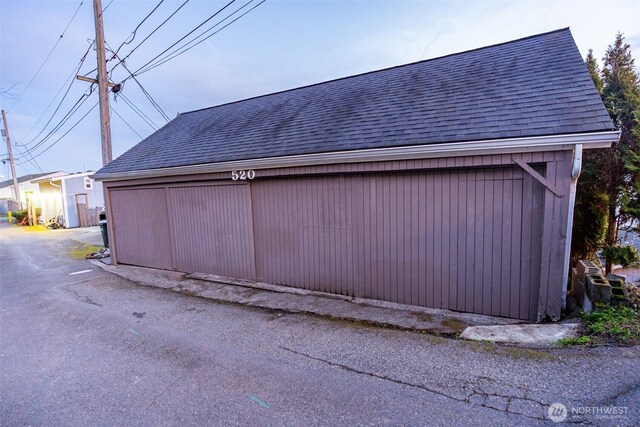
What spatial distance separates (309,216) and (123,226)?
Answer: 645 centimetres

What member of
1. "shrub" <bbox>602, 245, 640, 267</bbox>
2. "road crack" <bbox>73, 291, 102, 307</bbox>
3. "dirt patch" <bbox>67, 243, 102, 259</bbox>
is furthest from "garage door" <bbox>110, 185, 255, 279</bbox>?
"shrub" <bbox>602, 245, 640, 267</bbox>

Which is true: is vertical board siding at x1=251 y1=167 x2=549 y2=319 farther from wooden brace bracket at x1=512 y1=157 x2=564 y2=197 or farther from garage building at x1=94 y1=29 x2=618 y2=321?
wooden brace bracket at x1=512 y1=157 x2=564 y2=197

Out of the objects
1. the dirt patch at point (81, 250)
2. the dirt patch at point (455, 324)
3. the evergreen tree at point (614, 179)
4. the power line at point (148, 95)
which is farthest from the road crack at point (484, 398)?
the power line at point (148, 95)

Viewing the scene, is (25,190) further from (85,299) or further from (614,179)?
(614,179)

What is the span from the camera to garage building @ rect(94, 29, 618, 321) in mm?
3914

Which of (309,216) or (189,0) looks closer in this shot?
(309,216)

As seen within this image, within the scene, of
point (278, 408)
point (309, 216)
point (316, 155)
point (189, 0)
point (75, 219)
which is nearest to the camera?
point (278, 408)

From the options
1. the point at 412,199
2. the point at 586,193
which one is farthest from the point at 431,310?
the point at 586,193

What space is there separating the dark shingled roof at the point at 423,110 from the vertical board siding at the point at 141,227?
0.80 meters

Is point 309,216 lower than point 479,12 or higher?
lower

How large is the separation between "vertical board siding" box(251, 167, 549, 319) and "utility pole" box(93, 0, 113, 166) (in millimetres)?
6866

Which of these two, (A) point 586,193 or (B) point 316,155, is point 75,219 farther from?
(A) point 586,193

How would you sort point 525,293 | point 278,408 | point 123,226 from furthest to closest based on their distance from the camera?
point 123,226 < point 525,293 < point 278,408

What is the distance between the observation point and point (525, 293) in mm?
4062
